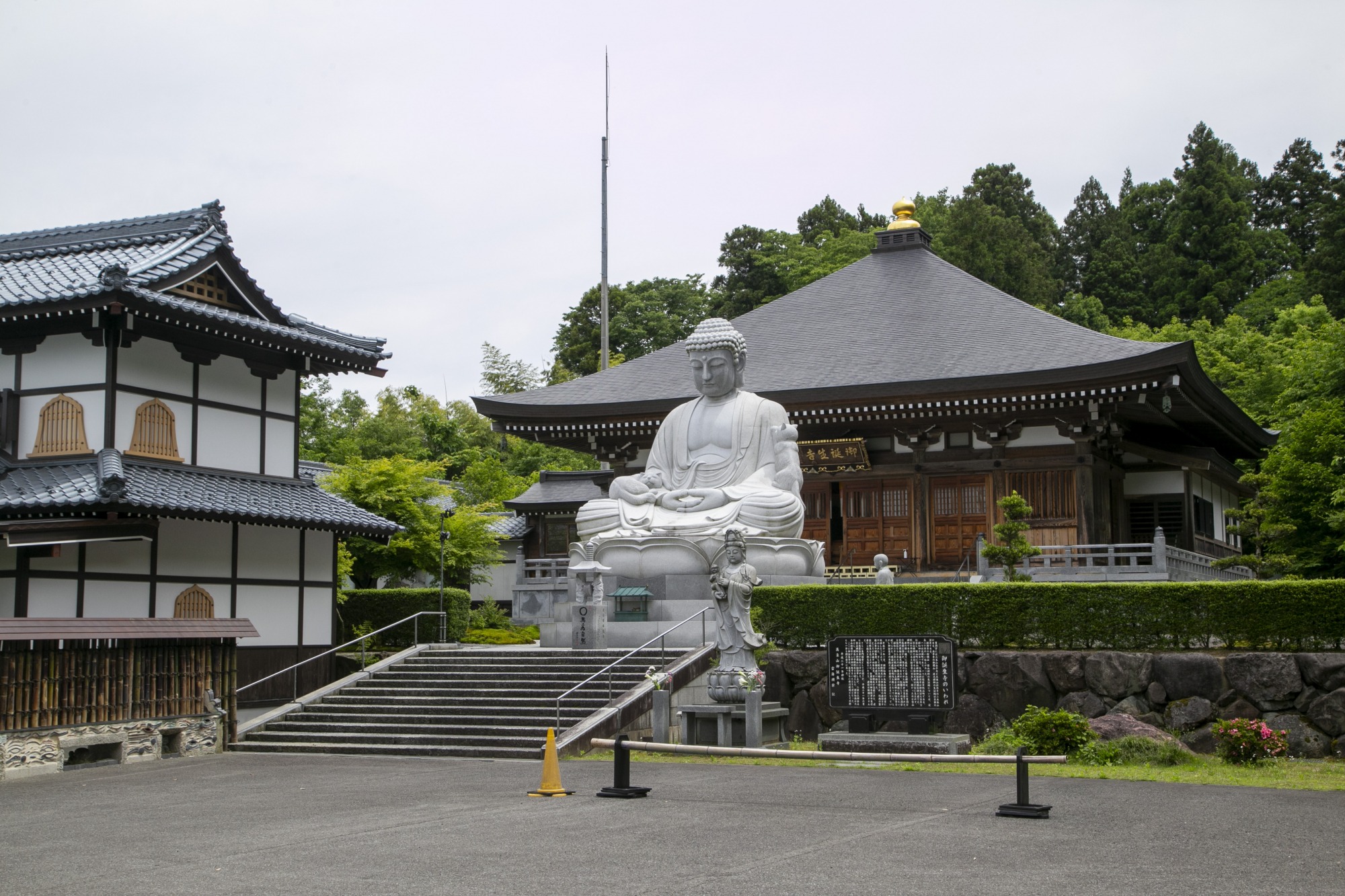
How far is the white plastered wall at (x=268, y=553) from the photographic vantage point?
21.0 m

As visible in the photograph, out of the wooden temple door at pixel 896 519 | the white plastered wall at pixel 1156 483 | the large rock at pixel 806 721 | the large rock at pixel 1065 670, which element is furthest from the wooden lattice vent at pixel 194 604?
the white plastered wall at pixel 1156 483

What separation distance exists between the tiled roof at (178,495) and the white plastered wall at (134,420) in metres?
0.30

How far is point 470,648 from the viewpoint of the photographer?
20828mm

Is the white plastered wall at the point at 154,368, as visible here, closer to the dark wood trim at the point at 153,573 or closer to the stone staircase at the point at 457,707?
the dark wood trim at the point at 153,573

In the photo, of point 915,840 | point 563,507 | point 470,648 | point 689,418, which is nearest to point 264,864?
point 915,840

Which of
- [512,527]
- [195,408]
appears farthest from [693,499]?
[512,527]

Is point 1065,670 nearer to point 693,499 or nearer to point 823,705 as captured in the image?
point 823,705

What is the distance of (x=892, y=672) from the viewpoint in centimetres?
1449

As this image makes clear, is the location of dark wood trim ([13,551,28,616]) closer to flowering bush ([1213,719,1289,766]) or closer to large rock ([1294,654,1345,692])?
flowering bush ([1213,719,1289,766])

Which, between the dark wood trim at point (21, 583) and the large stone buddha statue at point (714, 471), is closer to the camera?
the dark wood trim at point (21, 583)

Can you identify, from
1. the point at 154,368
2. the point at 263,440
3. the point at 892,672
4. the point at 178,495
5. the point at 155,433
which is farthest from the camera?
the point at 263,440

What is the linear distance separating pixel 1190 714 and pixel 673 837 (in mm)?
9438

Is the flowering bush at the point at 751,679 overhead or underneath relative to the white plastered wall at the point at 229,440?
underneath

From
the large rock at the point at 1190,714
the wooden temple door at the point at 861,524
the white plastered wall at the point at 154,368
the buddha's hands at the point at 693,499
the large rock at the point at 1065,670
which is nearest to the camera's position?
the large rock at the point at 1190,714
